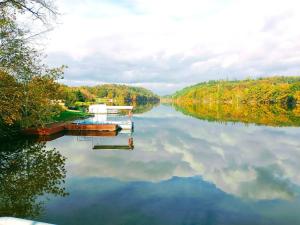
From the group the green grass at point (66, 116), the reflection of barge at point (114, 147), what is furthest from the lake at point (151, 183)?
the green grass at point (66, 116)

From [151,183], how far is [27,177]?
24.3 feet

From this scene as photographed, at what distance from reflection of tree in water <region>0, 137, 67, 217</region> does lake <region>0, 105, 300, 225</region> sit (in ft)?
0.15

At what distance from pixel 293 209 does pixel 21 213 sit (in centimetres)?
1191

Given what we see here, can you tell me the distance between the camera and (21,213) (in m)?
12.9

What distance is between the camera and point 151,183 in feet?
59.3

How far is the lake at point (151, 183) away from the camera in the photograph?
12938 millimetres

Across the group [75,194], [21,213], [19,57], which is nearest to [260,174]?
[75,194]

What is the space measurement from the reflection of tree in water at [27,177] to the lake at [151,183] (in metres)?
0.05

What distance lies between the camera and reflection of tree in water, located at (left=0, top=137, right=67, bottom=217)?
1375 centimetres

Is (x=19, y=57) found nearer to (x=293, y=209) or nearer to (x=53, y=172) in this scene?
(x=53, y=172)

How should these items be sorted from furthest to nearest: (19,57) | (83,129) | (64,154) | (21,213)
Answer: (83,129) → (64,154) → (19,57) → (21,213)

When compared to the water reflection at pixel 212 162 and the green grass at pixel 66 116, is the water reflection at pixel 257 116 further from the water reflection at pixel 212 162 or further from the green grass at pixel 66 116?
the green grass at pixel 66 116

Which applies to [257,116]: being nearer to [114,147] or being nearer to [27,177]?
[114,147]

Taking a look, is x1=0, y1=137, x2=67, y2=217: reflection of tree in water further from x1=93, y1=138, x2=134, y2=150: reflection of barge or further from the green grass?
the green grass
